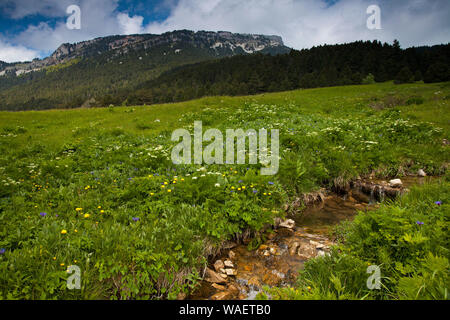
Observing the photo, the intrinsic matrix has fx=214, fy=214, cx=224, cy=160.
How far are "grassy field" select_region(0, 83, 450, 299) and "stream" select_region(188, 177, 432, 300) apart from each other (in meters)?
0.36

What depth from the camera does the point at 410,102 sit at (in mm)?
18953

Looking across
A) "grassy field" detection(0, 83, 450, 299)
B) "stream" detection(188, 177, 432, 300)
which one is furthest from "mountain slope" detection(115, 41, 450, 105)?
"stream" detection(188, 177, 432, 300)

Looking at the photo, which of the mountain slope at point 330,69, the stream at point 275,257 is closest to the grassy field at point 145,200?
the stream at point 275,257

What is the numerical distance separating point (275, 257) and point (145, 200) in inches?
131

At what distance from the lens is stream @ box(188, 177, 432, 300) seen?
12.7 feet

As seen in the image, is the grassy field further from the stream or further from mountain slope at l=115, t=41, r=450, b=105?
mountain slope at l=115, t=41, r=450, b=105

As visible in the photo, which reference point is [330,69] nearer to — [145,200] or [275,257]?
[275,257]

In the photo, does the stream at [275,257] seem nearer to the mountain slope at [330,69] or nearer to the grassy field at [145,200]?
the grassy field at [145,200]

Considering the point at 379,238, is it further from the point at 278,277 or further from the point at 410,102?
the point at 410,102

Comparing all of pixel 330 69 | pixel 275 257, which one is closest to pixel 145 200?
pixel 275 257

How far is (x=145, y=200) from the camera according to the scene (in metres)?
5.34

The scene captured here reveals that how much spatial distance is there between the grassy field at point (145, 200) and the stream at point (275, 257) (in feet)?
1.19
